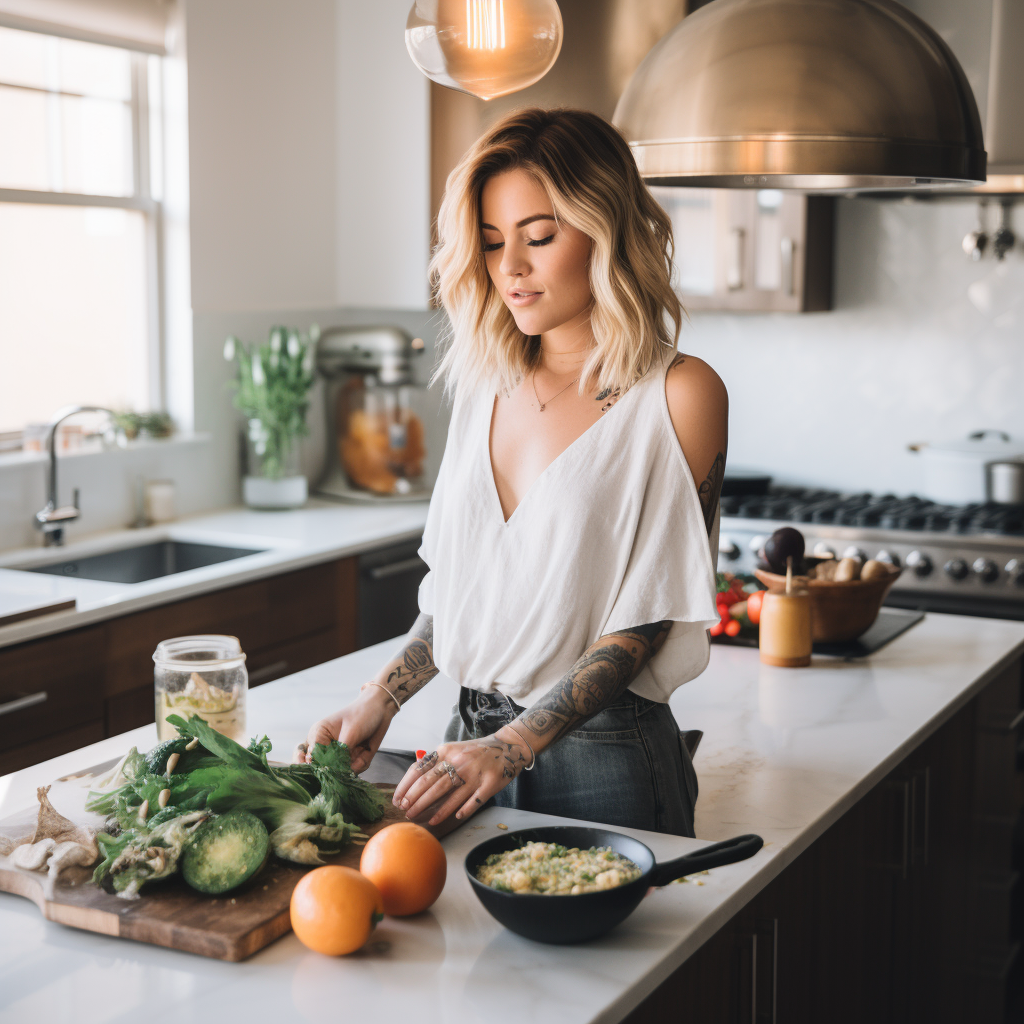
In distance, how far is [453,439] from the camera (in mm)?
1707

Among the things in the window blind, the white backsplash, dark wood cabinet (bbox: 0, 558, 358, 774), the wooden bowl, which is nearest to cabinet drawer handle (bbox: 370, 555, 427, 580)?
dark wood cabinet (bbox: 0, 558, 358, 774)

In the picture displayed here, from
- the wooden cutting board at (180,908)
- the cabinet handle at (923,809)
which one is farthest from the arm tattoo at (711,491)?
the cabinet handle at (923,809)

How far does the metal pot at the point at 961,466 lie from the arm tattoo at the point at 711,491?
2.44m

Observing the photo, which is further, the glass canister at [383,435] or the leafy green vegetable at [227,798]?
the glass canister at [383,435]

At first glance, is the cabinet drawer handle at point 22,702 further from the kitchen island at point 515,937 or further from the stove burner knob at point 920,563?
the stove burner knob at point 920,563

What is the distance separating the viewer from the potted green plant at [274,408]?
12.5 feet

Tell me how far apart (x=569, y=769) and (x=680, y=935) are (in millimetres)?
398

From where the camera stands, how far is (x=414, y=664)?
168 centimetres

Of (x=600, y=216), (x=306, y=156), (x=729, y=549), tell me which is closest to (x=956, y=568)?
(x=729, y=549)

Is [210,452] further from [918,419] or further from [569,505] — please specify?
[569,505]

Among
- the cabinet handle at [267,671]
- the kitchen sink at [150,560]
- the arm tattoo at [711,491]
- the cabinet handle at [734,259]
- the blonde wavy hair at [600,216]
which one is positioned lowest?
the cabinet handle at [267,671]

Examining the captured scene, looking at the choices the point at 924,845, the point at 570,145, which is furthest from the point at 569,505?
Answer: the point at 924,845

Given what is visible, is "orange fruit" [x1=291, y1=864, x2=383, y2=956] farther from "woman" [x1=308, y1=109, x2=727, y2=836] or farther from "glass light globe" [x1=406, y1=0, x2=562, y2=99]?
"glass light globe" [x1=406, y1=0, x2=562, y2=99]

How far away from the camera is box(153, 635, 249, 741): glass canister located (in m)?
1.54
